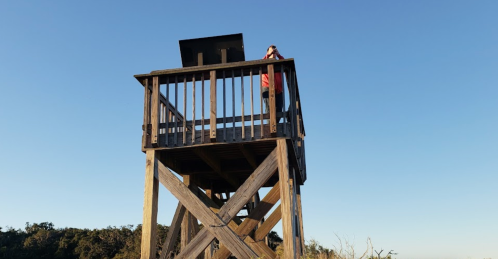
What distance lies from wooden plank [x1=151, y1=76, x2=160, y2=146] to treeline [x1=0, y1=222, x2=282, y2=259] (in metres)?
14.7

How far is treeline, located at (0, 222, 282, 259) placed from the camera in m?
23.5

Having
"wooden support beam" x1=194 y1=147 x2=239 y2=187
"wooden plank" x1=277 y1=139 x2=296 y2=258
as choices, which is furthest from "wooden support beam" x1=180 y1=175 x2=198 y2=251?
"wooden plank" x1=277 y1=139 x2=296 y2=258

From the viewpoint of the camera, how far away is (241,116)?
27.6ft

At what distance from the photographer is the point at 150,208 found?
8.47 meters

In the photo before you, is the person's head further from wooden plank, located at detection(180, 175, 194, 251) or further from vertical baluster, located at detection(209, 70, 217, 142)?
wooden plank, located at detection(180, 175, 194, 251)

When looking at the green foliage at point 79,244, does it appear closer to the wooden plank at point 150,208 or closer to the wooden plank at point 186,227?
the wooden plank at point 186,227

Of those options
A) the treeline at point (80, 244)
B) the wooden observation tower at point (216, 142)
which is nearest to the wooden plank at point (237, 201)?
the wooden observation tower at point (216, 142)

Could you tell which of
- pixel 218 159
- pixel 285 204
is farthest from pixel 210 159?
pixel 285 204

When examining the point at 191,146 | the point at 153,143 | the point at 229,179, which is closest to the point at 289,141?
the point at 191,146

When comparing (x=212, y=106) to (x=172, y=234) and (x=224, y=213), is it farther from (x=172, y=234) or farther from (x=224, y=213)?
(x=172, y=234)

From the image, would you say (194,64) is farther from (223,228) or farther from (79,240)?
(79,240)

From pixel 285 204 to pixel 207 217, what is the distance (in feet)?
4.64

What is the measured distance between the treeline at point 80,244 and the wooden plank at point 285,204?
14983mm

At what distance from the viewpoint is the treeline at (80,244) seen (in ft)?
77.0
